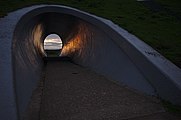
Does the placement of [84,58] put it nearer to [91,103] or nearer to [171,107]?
[91,103]

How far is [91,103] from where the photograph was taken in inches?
251

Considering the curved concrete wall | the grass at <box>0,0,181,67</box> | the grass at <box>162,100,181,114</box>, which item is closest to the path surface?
the grass at <box>162,100,181,114</box>

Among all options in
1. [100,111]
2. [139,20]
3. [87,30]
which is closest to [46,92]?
[100,111]

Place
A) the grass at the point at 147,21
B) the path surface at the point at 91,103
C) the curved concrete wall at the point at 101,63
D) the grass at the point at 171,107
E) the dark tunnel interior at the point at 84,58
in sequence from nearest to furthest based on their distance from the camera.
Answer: the curved concrete wall at the point at 101,63 < the path surface at the point at 91,103 < the grass at the point at 171,107 < the dark tunnel interior at the point at 84,58 < the grass at the point at 147,21

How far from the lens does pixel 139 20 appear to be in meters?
13.4

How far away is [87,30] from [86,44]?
2.64ft

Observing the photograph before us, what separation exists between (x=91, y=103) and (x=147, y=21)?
8.20 meters

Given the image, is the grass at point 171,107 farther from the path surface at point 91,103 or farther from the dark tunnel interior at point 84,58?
the dark tunnel interior at point 84,58

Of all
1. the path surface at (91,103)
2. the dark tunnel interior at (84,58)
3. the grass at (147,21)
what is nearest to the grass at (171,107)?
the path surface at (91,103)

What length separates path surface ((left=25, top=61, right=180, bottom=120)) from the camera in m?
5.50

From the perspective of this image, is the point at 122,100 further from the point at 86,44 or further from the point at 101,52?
the point at 86,44

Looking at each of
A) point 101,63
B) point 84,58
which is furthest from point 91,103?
point 84,58

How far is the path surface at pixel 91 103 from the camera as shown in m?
5.50

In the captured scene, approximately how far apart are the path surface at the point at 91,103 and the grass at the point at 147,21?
2160 mm
